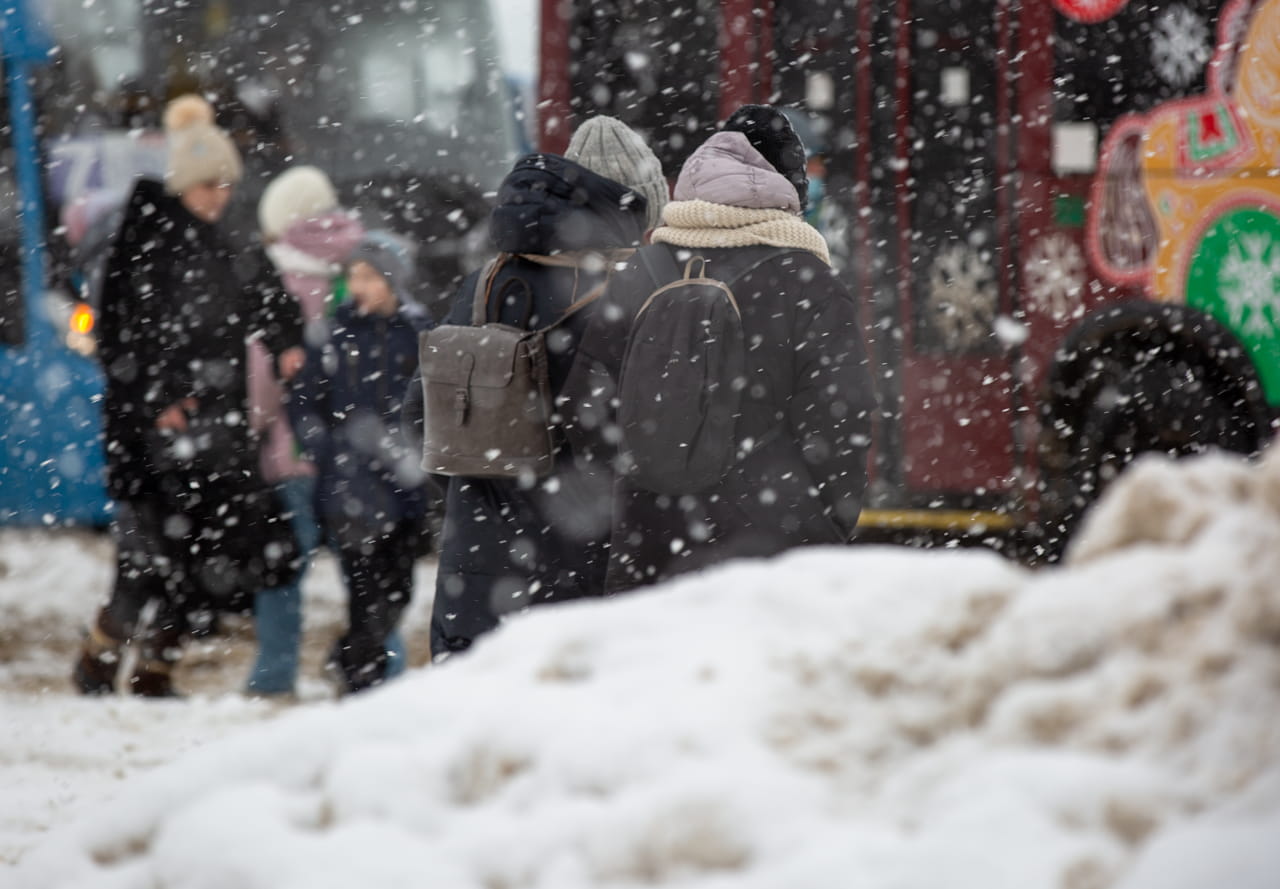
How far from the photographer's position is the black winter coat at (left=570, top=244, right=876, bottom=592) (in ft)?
9.59

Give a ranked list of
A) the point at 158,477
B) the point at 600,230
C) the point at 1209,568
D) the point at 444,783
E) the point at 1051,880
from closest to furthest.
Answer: the point at 1051,880
the point at 1209,568
the point at 444,783
the point at 600,230
the point at 158,477

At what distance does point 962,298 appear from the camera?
6727mm

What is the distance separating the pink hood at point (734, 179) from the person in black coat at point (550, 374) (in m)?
0.21

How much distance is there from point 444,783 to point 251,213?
24.3 feet

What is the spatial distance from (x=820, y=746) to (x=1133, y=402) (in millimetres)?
5385

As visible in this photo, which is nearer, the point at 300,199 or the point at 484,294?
the point at 484,294

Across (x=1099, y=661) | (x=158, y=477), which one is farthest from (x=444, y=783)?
(x=158, y=477)

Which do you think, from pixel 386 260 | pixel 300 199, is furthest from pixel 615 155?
pixel 300 199

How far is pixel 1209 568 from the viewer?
57.6 inches

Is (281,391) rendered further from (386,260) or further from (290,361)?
(386,260)

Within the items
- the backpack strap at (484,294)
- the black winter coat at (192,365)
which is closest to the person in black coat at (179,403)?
the black winter coat at (192,365)

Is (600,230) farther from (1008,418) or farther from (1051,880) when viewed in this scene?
(1008,418)

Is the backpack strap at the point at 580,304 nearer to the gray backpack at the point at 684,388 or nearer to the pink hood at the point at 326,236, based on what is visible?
the gray backpack at the point at 684,388

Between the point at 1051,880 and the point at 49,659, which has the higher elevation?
the point at 1051,880
